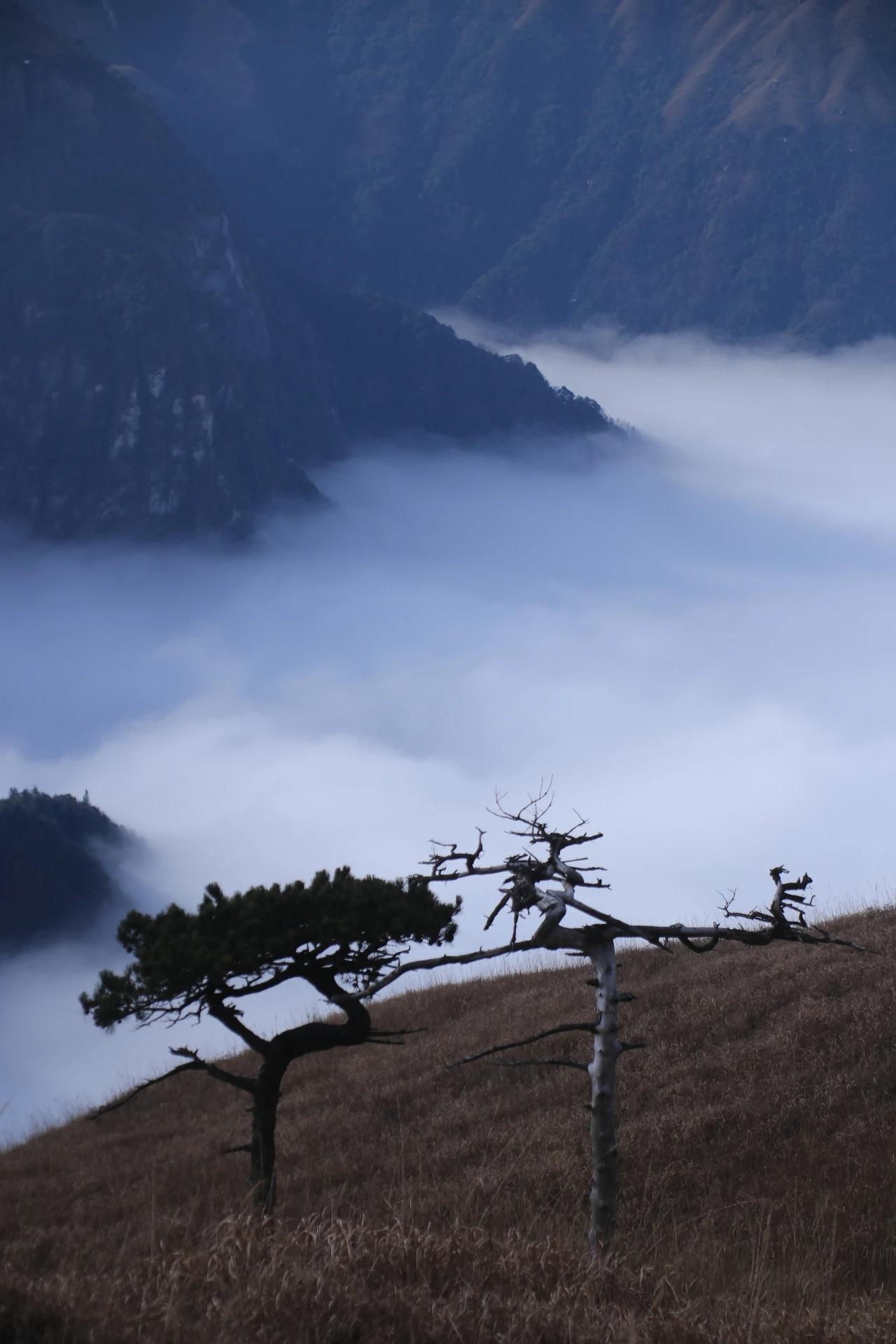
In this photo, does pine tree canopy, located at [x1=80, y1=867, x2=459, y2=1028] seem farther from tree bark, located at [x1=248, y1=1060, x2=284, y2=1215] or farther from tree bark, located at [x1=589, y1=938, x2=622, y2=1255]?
tree bark, located at [x1=589, y1=938, x2=622, y2=1255]

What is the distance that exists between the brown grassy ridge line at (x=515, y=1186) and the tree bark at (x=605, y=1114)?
0.50m

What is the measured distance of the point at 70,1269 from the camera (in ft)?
25.1

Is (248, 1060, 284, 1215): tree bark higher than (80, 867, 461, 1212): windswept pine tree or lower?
lower

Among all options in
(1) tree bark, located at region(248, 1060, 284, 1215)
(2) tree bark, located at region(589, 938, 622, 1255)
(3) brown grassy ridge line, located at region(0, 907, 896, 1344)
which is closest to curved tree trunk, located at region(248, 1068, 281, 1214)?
(1) tree bark, located at region(248, 1060, 284, 1215)

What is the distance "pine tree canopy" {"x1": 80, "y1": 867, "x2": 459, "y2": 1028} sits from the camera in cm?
1516

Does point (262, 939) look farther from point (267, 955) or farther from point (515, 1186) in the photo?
point (515, 1186)

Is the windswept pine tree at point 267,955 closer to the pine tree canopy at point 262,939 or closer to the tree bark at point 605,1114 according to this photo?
the pine tree canopy at point 262,939

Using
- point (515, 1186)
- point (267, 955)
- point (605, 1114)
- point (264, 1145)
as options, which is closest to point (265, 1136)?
point (264, 1145)

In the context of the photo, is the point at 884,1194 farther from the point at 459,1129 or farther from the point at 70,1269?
the point at 70,1269

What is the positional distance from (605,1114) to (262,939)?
5119mm

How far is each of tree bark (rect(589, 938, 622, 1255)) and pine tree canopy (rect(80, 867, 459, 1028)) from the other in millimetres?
3274

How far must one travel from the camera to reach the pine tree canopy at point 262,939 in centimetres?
1516

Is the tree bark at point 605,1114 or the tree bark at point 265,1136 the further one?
the tree bark at point 265,1136

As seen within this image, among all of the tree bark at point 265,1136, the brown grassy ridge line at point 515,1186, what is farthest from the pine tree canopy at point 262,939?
the brown grassy ridge line at point 515,1186
